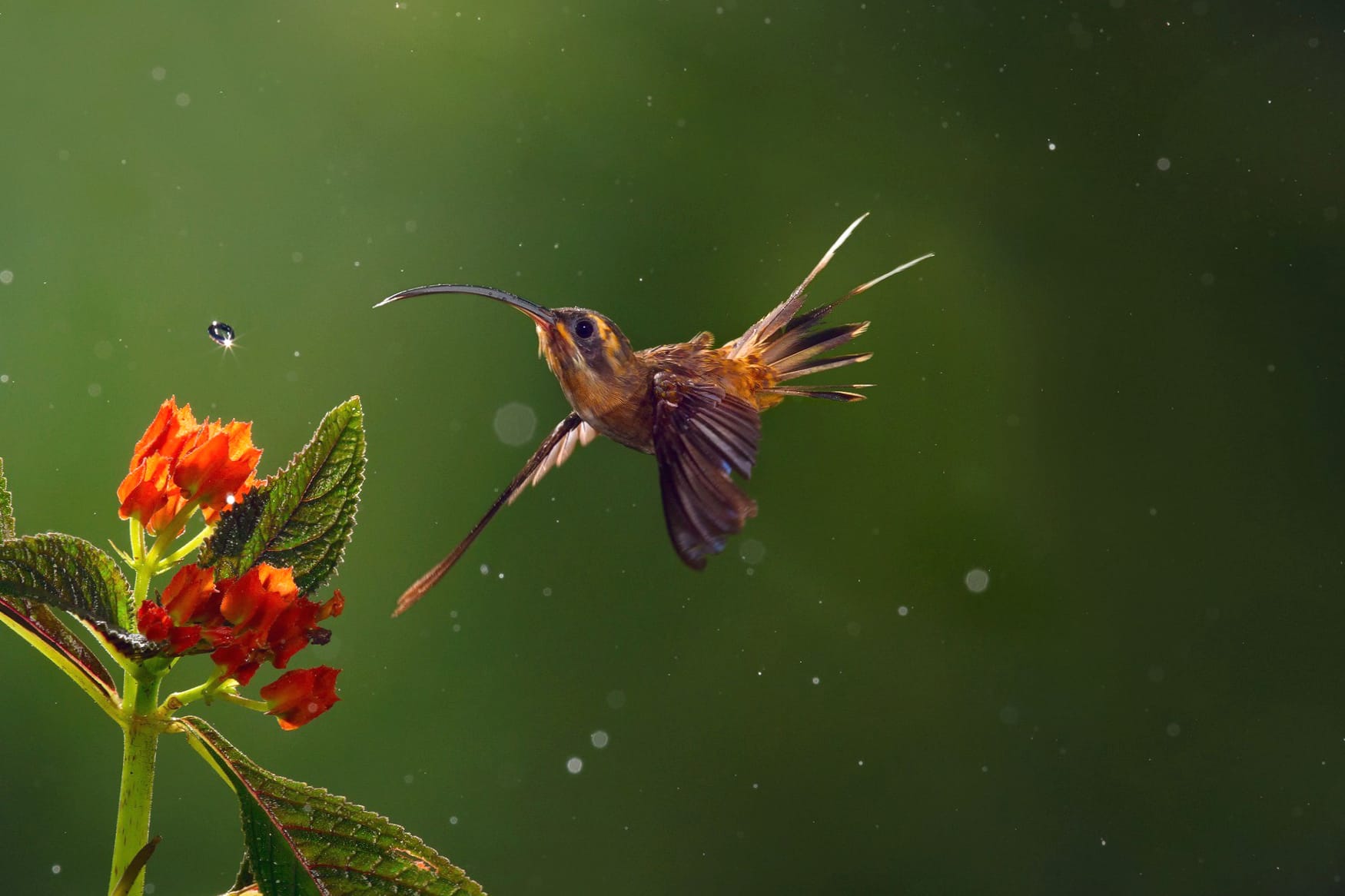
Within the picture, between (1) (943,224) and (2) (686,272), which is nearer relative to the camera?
(2) (686,272)

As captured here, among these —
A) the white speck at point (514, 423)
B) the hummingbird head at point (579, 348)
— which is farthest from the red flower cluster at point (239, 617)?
the white speck at point (514, 423)

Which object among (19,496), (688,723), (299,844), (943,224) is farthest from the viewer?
(943,224)

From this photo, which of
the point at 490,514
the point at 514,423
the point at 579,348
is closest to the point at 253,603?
the point at 490,514

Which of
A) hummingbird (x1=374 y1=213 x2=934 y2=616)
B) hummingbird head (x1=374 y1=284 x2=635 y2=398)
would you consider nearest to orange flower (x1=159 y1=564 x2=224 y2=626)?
hummingbird (x1=374 y1=213 x2=934 y2=616)

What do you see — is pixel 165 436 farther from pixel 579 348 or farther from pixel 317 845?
pixel 579 348

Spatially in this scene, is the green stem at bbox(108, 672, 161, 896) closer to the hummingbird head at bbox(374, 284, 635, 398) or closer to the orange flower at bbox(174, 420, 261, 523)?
the orange flower at bbox(174, 420, 261, 523)

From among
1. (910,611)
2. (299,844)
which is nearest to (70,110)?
(910,611)

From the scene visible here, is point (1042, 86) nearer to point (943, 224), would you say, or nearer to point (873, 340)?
point (943, 224)

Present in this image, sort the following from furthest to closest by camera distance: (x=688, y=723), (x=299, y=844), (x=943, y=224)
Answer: (x=943, y=224)
(x=688, y=723)
(x=299, y=844)
